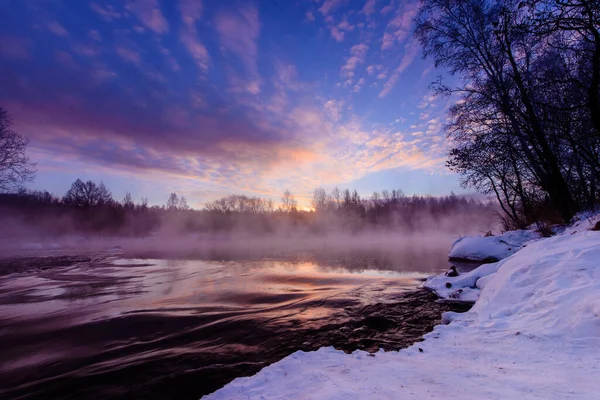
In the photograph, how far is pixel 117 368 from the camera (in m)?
4.01

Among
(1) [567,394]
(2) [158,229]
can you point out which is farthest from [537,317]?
(2) [158,229]

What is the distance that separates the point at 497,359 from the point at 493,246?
1196cm

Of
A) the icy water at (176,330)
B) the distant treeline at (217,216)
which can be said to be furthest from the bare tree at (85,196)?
the icy water at (176,330)

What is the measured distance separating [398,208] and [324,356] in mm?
86945

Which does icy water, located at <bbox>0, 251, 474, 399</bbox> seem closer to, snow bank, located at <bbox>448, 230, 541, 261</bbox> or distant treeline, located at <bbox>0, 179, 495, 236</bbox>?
snow bank, located at <bbox>448, 230, 541, 261</bbox>

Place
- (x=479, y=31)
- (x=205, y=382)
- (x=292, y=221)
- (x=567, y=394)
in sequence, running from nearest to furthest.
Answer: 1. (x=567, y=394)
2. (x=205, y=382)
3. (x=479, y=31)
4. (x=292, y=221)

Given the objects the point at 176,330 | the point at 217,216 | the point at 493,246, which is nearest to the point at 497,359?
the point at 176,330

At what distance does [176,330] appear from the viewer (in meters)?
5.50

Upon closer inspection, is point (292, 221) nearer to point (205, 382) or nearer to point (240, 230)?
point (240, 230)

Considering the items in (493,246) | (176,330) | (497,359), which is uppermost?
(493,246)

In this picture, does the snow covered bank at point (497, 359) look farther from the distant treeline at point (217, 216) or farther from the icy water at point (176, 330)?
the distant treeline at point (217, 216)

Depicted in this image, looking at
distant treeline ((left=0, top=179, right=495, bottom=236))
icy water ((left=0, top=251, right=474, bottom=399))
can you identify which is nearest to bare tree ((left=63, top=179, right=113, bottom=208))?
distant treeline ((left=0, top=179, right=495, bottom=236))

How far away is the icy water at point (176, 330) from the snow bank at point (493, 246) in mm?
5172

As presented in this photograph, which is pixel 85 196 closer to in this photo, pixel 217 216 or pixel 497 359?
pixel 217 216
